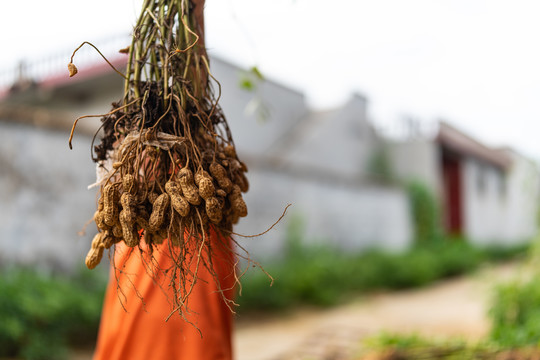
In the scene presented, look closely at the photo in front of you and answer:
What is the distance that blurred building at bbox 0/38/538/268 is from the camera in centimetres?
522

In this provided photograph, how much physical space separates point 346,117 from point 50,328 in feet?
31.9

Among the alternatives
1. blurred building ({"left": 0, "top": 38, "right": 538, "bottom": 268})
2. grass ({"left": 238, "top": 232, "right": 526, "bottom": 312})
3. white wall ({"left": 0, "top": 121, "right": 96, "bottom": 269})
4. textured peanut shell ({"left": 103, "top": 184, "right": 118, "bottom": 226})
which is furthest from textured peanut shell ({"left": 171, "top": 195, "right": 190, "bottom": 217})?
grass ({"left": 238, "top": 232, "right": 526, "bottom": 312})

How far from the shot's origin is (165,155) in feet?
3.51

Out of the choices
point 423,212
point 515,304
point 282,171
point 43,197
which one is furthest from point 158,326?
point 423,212

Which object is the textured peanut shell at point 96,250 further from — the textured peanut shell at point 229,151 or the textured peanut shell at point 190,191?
the textured peanut shell at point 229,151

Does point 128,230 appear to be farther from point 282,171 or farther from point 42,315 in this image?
point 282,171

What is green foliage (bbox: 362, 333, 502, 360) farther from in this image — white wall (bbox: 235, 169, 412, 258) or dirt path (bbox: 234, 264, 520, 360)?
white wall (bbox: 235, 169, 412, 258)

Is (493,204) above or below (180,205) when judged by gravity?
below

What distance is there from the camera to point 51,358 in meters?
4.10

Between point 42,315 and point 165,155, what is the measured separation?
3566 mm

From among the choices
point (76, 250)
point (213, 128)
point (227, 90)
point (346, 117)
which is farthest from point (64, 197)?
point (346, 117)

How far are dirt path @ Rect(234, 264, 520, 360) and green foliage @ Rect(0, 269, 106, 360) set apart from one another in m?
1.57

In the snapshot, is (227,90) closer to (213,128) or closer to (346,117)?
(346,117)

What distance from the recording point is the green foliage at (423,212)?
13016 mm
